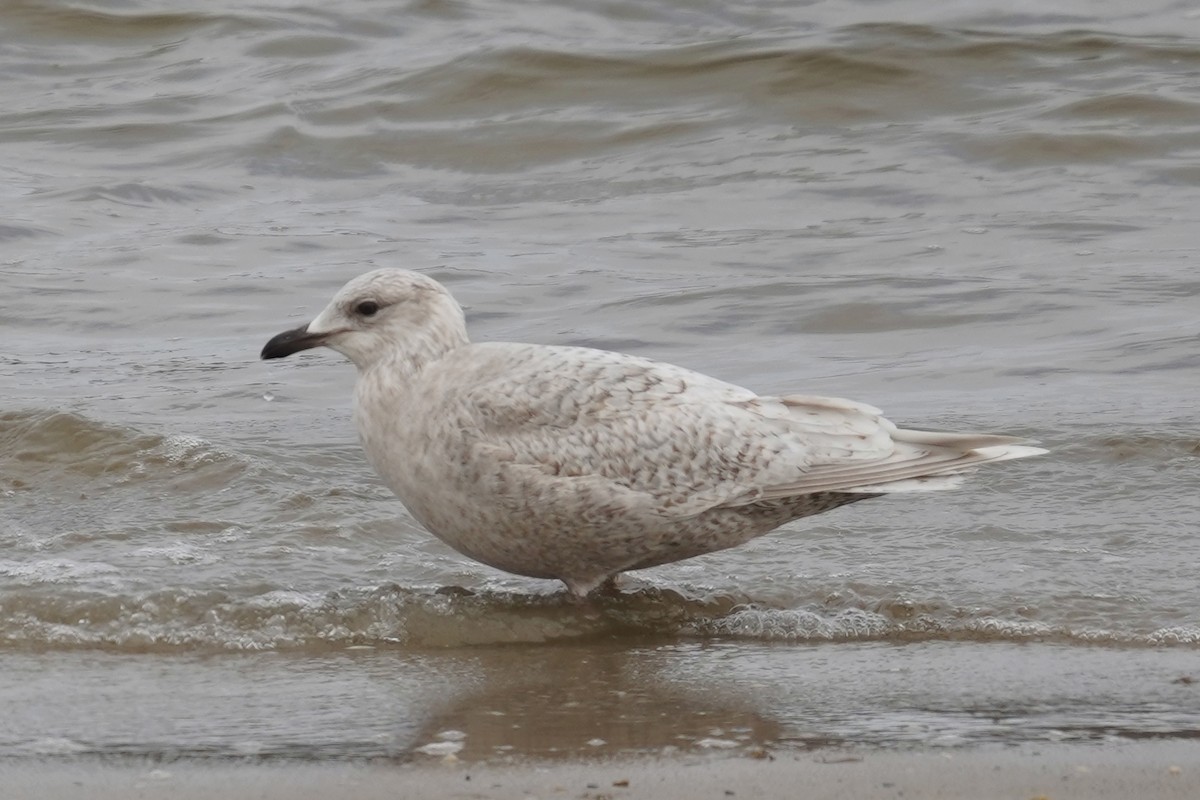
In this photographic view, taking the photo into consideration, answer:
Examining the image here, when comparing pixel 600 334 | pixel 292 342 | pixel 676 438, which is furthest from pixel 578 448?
pixel 600 334

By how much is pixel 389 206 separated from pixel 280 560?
21.7 ft

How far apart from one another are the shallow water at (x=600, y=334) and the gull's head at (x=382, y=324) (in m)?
0.69

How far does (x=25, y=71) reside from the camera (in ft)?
48.7

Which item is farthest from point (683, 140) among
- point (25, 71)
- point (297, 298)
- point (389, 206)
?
point (25, 71)

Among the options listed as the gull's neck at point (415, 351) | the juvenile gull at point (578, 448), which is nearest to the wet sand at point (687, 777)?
the juvenile gull at point (578, 448)

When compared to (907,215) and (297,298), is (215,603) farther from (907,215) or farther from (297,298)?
(907,215)

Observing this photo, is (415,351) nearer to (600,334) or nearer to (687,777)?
(687,777)

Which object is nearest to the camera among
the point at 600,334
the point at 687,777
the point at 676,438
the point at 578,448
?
the point at 687,777

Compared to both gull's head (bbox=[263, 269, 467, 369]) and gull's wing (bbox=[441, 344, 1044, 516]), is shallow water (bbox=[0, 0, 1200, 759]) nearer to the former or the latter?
gull's wing (bbox=[441, 344, 1044, 516])

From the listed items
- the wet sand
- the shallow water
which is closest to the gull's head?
the shallow water

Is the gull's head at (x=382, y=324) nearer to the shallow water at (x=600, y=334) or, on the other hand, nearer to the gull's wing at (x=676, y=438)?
the gull's wing at (x=676, y=438)

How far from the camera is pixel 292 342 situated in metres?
5.47

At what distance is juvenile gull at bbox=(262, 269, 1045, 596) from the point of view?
5.22 meters

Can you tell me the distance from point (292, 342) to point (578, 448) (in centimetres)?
89
